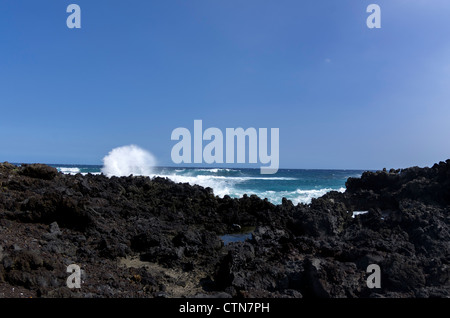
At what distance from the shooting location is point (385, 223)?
11.5m

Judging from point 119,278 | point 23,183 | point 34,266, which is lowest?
point 119,278

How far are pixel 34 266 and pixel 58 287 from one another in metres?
0.90

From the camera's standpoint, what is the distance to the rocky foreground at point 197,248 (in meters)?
6.45

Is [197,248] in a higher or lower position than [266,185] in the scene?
Answer: higher

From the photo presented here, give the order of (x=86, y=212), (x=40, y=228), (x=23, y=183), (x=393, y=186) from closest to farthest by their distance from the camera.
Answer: (x=40, y=228) < (x=86, y=212) < (x=23, y=183) < (x=393, y=186)

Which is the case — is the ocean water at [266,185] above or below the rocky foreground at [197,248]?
below

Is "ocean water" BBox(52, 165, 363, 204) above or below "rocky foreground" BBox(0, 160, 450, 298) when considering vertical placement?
below

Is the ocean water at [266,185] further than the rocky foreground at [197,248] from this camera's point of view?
Yes

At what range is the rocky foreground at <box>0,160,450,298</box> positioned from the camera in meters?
6.45

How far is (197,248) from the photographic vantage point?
9.47 m

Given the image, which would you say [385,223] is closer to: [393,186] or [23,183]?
[393,186]

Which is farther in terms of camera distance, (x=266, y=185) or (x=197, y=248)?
(x=266, y=185)

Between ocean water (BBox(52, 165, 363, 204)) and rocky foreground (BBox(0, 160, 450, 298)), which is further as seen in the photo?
ocean water (BBox(52, 165, 363, 204))

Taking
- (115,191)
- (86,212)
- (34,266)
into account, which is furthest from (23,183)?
(34,266)
